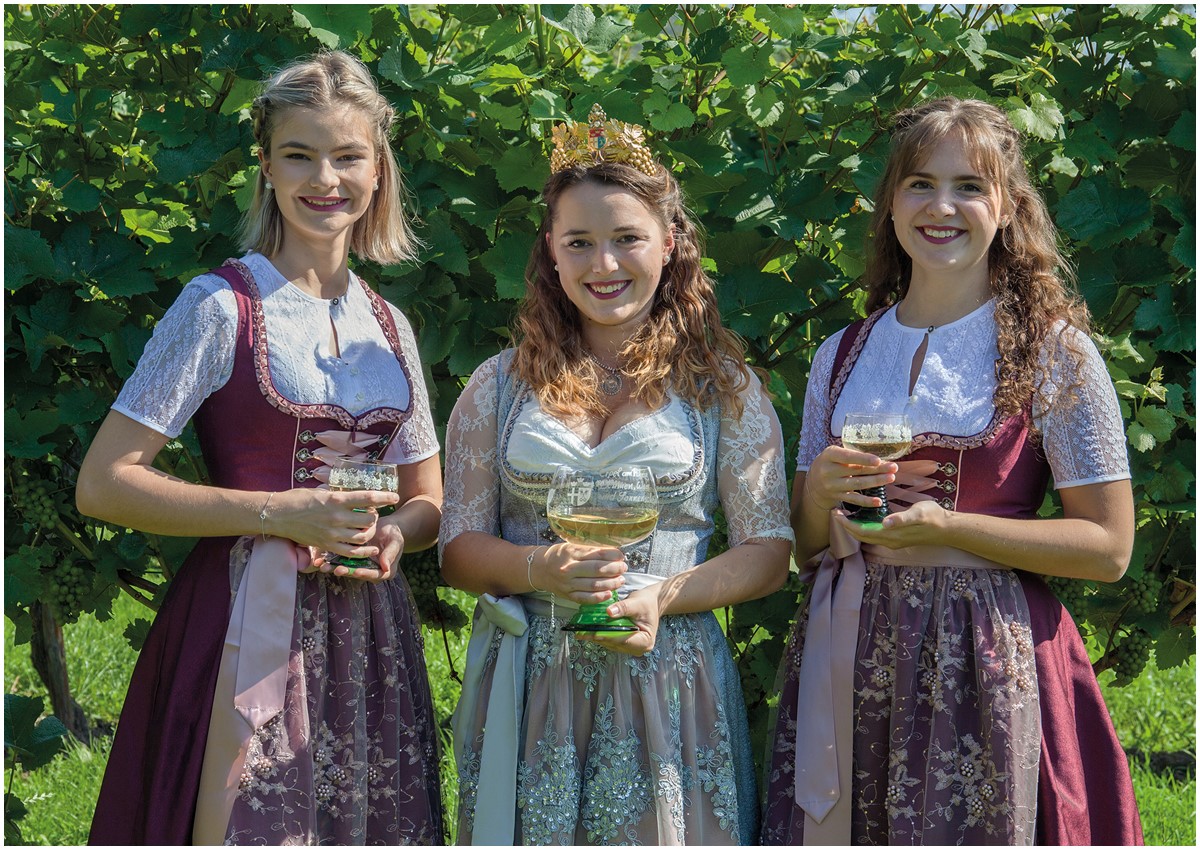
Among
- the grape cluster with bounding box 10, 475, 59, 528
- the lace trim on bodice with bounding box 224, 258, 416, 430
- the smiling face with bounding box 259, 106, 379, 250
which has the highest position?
the smiling face with bounding box 259, 106, 379, 250

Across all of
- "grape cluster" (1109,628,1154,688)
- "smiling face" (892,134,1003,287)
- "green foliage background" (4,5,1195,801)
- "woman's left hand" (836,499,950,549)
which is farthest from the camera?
"grape cluster" (1109,628,1154,688)

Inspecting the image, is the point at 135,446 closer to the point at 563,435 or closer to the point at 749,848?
the point at 563,435

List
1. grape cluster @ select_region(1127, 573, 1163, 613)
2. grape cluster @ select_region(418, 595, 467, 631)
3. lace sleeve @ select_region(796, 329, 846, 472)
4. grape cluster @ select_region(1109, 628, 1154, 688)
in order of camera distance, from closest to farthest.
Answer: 1. lace sleeve @ select_region(796, 329, 846, 472)
2. grape cluster @ select_region(1127, 573, 1163, 613)
3. grape cluster @ select_region(1109, 628, 1154, 688)
4. grape cluster @ select_region(418, 595, 467, 631)

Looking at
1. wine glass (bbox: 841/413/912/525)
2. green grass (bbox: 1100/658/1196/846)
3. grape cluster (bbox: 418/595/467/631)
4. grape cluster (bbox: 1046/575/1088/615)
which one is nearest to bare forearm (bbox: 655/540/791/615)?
wine glass (bbox: 841/413/912/525)

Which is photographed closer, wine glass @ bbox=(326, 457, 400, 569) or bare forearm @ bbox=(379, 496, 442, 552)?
wine glass @ bbox=(326, 457, 400, 569)

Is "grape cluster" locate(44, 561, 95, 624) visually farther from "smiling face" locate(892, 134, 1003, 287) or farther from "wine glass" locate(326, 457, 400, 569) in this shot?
"smiling face" locate(892, 134, 1003, 287)

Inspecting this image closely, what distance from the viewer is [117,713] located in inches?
224

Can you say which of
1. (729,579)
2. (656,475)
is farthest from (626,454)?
(729,579)

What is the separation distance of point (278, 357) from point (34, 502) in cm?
114

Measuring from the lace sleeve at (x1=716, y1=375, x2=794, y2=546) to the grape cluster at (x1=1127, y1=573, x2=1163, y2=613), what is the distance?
1.20 meters

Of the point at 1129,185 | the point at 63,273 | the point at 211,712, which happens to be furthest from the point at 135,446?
the point at 1129,185

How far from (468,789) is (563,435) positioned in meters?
0.76

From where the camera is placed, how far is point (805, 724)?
2775 millimetres

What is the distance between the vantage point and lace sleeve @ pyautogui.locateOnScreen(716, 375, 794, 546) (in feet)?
9.30
